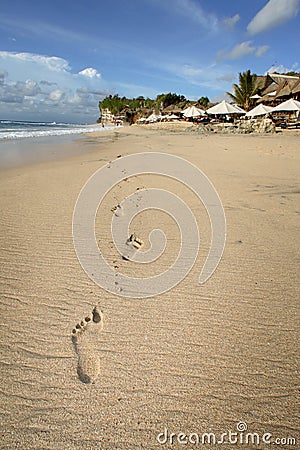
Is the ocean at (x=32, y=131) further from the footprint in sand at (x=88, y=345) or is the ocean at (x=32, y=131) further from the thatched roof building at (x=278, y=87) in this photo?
the thatched roof building at (x=278, y=87)

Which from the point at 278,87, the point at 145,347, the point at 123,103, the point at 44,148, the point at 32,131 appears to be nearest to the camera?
the point at 145,347

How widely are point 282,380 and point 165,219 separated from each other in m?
2.71

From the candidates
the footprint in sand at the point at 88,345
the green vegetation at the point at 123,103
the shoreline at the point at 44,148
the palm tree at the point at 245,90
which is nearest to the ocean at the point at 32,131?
the shoreline at the point at 44,148

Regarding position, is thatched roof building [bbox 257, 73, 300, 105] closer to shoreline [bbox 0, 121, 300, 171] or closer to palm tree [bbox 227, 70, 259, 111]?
palm tree [bbox 227, 70, 259, 111]

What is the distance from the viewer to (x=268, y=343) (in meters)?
1.90

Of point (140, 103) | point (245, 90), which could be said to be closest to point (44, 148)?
point (245, 90)

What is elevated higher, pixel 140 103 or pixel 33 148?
pixel 140 103

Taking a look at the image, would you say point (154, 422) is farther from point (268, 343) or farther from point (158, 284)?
point (158, 284)

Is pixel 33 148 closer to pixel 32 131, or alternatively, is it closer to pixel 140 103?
pixel 32 131

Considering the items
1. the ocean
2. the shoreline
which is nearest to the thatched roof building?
the shoreline

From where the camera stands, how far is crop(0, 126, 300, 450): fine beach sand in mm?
1424

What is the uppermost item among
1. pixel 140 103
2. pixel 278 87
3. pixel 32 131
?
pixel 140 103

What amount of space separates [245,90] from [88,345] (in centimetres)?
3704

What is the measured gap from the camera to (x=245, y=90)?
31.7 m
